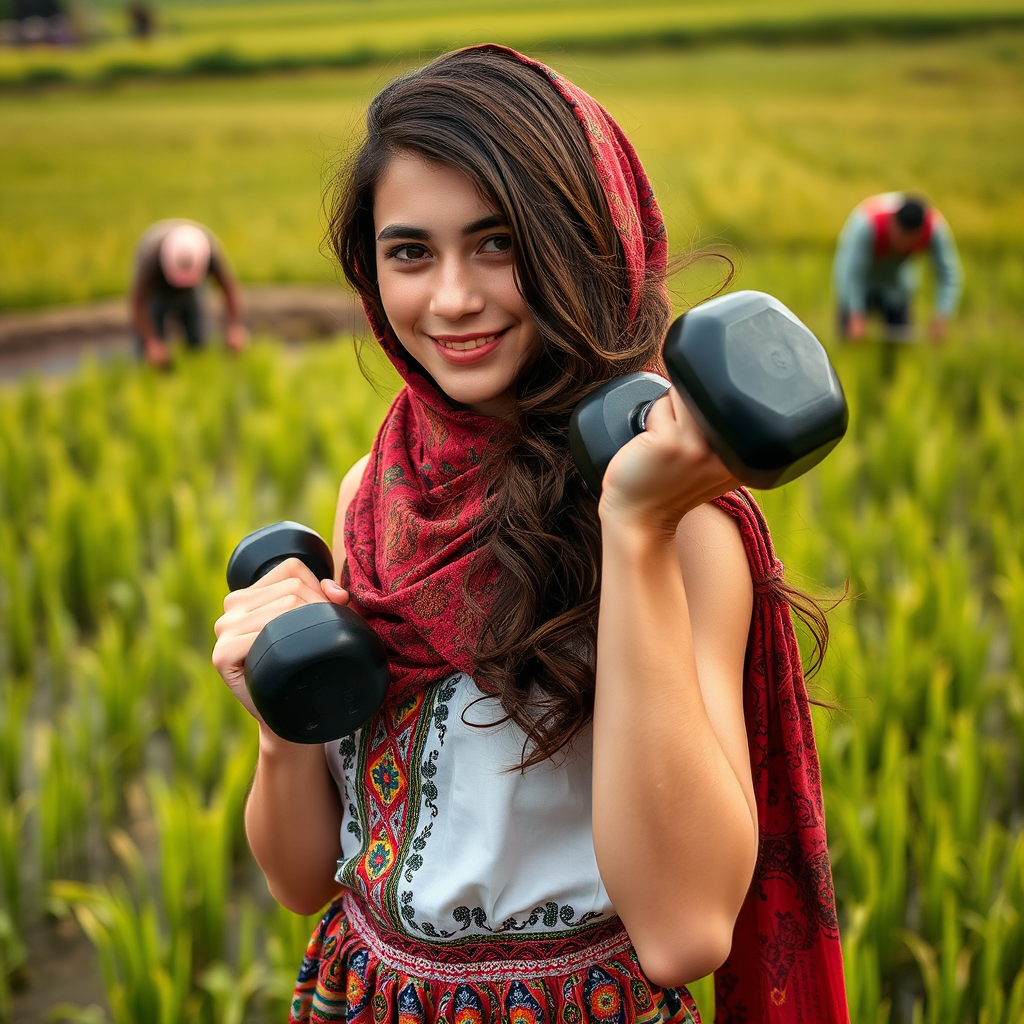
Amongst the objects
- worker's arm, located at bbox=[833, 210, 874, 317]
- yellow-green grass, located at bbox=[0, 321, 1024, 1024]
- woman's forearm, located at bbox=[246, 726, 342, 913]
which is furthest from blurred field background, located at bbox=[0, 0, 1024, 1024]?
woman's forearm, located at bbox=[246, 726, 342, 913]

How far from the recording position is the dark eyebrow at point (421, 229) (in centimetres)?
85

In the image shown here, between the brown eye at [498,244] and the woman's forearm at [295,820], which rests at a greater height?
the brown eye at [498,244]

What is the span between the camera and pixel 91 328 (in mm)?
6426

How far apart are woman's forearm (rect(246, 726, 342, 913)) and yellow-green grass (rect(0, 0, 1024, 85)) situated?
460 inches

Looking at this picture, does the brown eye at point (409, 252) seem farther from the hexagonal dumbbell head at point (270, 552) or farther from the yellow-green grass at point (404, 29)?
the yellow-green grass at point (404, 29)

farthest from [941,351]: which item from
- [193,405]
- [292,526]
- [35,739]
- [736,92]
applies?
[736,92]

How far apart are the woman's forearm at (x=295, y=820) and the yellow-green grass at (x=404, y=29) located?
11.7 metres

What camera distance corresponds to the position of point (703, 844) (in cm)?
75

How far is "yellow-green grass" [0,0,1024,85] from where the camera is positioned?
11602 mm

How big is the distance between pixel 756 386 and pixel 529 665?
13.1 inches

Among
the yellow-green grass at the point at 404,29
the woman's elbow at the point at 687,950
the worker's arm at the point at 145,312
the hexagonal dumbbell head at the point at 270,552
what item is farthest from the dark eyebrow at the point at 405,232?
the yellow-green grass at the point at 404,29

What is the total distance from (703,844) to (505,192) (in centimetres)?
53

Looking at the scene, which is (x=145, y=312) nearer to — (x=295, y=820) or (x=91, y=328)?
(x=91, y=328)

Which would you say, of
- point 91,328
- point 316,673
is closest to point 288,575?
point 316,673
